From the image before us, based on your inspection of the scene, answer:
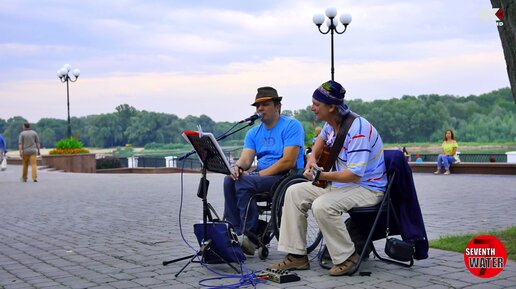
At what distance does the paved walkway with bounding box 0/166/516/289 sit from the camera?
5.42 metres

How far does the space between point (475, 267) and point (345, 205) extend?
3.65 feet

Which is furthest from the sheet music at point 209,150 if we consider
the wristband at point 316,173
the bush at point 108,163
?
the bush at point 108,163

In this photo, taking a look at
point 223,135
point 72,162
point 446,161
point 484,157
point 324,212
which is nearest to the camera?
point 324,212

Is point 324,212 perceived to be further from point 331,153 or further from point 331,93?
point 331,93

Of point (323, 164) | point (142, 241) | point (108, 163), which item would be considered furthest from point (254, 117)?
point (108, 163)

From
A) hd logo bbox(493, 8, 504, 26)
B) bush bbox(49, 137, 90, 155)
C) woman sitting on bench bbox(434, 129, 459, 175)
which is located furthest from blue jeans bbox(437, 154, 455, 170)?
bush bbox(49, 137, 90, 155)

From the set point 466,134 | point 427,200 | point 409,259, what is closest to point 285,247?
point 409,259

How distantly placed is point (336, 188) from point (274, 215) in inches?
29.3

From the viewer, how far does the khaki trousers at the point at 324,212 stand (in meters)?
5.50

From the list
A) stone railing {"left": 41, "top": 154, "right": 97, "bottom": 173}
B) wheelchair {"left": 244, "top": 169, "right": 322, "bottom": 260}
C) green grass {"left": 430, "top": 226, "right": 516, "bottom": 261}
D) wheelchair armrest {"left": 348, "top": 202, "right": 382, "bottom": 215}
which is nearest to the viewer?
wheelchair armrest {"left": 348, "top": 202, "right": 382, "bottom": 215}

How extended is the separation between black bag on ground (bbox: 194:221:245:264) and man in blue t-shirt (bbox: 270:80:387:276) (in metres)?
0.37

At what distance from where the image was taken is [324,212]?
5480mm

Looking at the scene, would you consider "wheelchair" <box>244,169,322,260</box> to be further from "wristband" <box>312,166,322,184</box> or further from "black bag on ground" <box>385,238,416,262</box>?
"black bag on ground" <box>385,238,416,262</box>

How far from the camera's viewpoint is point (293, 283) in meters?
5.30
